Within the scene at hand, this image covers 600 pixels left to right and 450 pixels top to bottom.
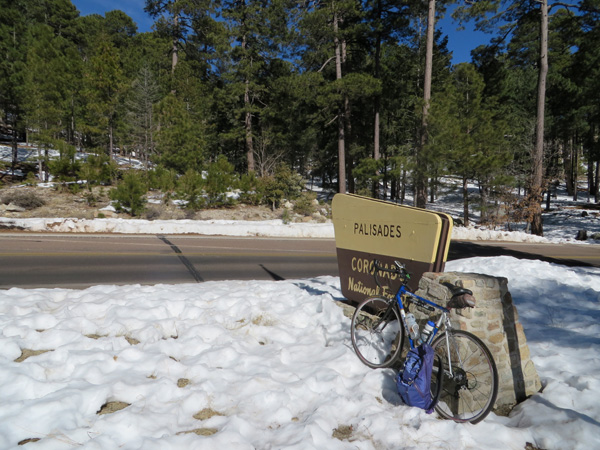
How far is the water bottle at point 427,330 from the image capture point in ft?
10.6

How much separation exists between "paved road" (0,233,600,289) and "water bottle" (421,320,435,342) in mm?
5192

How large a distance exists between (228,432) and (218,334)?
1.74m

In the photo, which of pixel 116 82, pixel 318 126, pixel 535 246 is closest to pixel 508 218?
pixel 535 246

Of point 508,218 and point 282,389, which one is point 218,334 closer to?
point 282,389

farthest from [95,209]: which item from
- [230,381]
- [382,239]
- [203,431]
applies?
[203,431]

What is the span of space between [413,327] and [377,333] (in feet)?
2.86

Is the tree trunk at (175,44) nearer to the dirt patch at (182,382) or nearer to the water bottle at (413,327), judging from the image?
the dirt patch at (182,382)

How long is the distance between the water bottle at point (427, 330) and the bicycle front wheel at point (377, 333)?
0.37m

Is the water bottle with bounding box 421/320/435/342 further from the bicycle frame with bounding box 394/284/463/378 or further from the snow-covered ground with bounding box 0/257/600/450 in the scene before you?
the snow-covered ground with bounding box 0/257/600/450

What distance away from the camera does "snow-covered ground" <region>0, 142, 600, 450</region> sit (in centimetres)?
272

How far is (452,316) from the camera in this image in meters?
3.33

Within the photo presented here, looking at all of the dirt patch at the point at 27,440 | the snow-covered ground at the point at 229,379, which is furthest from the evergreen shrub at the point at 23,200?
the dirt patch at the point at 27,440

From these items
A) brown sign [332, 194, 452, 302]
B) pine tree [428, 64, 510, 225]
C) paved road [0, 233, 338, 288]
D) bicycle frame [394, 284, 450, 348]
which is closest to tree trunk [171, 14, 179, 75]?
pine tree [428, 64, 510, 225]

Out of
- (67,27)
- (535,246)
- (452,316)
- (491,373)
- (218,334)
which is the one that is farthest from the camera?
(67,27)
